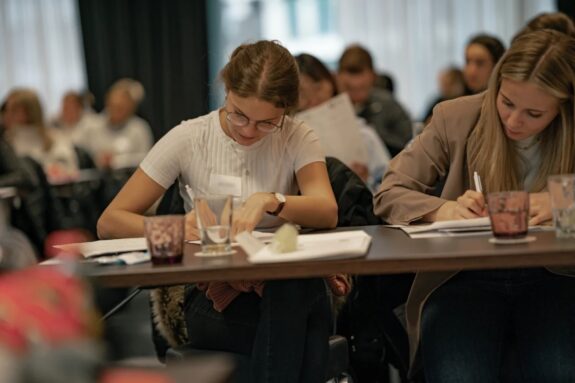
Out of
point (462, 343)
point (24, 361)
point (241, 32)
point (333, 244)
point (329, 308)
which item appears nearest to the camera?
point (24, 361)

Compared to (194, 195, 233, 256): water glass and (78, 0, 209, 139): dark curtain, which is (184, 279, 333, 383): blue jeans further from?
(78, 0, 209, 139): dark curtain

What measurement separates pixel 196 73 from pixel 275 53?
7182 mm

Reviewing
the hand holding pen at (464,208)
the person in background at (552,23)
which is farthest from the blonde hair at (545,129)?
the person in background at (552,23)

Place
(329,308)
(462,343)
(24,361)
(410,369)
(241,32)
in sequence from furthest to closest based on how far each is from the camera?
1. (241,32)
2. (410,369)
3. (329,308)
4. (462,343)
5. (24,361)

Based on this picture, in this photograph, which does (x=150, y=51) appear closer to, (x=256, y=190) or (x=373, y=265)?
(x=256, y=190)

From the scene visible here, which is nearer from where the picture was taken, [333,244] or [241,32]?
[333,244]

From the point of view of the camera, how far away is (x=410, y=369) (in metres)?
2.26

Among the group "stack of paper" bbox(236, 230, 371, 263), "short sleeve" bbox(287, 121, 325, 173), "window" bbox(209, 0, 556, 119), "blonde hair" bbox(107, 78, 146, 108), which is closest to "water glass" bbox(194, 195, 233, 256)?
"stack of paper" bbox(236, 230, 371, 263)

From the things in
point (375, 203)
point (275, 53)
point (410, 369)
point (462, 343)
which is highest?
point (275, 53)

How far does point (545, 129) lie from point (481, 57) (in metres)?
2.37

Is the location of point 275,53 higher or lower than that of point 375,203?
higher

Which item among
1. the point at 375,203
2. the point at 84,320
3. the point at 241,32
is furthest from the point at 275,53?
the point at 241,32

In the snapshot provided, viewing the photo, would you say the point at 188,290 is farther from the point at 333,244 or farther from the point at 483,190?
the point at 483,190

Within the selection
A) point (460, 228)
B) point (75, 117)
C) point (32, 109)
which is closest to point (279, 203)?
point (460, 228)
